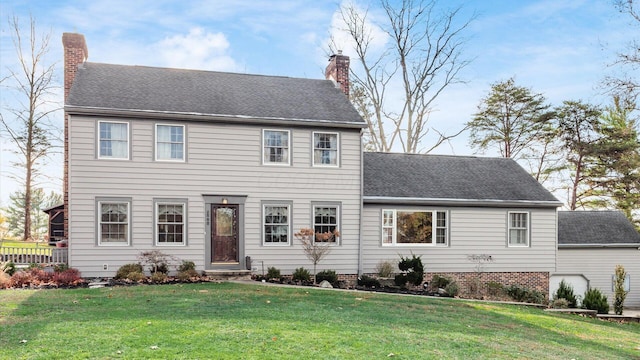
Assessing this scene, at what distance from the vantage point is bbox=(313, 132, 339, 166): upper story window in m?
16.6

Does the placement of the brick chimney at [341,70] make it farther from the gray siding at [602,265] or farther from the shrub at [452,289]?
the gray siding at [602,265]

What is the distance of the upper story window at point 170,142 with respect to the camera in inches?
603

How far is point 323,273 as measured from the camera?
15891mm

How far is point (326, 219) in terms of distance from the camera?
16.7 metres

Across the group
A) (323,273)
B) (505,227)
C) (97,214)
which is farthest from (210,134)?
(505,227)

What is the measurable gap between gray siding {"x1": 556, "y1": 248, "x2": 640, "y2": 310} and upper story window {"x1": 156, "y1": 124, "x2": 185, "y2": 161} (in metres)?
16.1

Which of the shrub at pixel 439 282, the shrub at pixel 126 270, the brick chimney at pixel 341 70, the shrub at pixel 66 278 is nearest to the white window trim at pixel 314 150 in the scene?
the brick chimney at pixel 341 70

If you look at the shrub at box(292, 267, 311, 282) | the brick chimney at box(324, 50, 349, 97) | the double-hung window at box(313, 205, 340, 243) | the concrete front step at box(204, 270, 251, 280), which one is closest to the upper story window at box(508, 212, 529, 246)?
the double-hung window at box(313, 205, 340, 243)

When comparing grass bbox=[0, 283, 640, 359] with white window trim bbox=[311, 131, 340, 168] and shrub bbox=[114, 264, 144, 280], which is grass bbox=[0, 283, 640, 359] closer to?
shrub bbox=[114, 264, 144, 280]

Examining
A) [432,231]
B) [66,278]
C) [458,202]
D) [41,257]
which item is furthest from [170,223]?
[458,202]

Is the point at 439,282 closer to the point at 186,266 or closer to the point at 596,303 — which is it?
the point at 596,303

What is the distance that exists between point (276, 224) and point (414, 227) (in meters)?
5.08

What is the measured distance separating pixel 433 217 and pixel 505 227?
2886 mm

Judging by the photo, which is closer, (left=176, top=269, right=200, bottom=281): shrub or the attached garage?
(left=176, top=269, right=200, bottom=281): shrub
